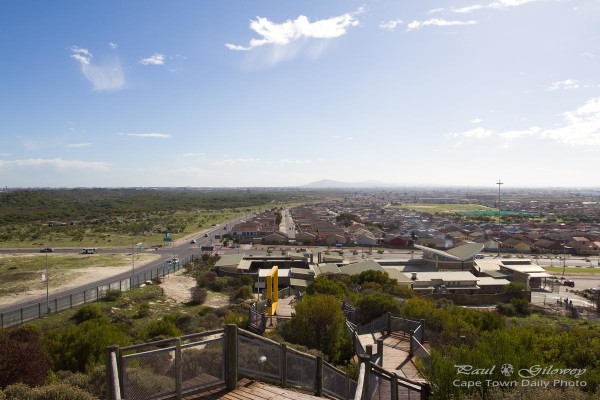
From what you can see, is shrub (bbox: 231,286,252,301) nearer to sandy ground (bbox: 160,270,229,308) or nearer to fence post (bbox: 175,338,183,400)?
sandy ground (bbox: 160,270,229,308)

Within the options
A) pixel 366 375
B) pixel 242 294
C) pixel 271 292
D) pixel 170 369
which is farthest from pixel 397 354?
pixel 242 294

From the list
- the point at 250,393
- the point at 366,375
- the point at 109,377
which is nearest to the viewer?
the point at 109,377

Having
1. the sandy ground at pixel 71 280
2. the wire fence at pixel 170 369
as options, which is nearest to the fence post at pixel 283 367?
the wire fence at pixel 170 369

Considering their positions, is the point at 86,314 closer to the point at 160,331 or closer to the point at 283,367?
the point at 160,331

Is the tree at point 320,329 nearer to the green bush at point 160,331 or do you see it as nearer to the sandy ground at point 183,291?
the green bush at point 160,331

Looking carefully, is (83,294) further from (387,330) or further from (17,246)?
(17,246)

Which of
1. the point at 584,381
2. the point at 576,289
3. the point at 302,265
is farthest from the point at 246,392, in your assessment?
the point at 576,289
